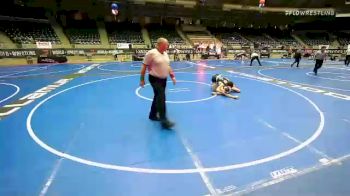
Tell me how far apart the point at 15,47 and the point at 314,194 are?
32.7 meters

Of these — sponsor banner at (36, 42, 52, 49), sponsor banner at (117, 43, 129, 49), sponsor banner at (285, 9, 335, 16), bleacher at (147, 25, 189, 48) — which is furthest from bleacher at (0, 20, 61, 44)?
sponsor banner at (285, 9, 335, 16)

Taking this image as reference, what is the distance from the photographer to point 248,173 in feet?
13.4

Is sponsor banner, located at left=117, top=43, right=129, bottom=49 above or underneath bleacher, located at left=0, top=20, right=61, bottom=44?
underneath

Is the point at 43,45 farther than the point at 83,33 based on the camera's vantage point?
No

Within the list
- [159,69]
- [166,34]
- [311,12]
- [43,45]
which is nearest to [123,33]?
[166,34]

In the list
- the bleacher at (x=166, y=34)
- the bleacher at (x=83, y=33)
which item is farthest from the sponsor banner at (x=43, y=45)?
the bleacher at (x=166, y=34)

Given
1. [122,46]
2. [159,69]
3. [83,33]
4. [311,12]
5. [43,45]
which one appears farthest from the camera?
[311,12]

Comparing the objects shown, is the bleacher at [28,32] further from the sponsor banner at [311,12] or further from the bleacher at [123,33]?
the sponsor banner at [311,12]

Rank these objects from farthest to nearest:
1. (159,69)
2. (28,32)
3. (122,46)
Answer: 1. (122,46)
2. (28,32)
3. (159,69)

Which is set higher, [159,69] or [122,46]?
[122,46]

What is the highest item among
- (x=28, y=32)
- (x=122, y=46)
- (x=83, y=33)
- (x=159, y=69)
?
(x=83, y=33)

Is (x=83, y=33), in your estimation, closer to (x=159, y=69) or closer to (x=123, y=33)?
(x=123, y=33)

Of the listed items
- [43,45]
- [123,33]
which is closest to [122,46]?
[123,33]

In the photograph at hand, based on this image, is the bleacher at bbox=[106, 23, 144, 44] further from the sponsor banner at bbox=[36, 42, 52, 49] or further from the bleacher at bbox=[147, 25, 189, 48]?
the sponsor banner at bbox=[36, 42, 52, 49]
